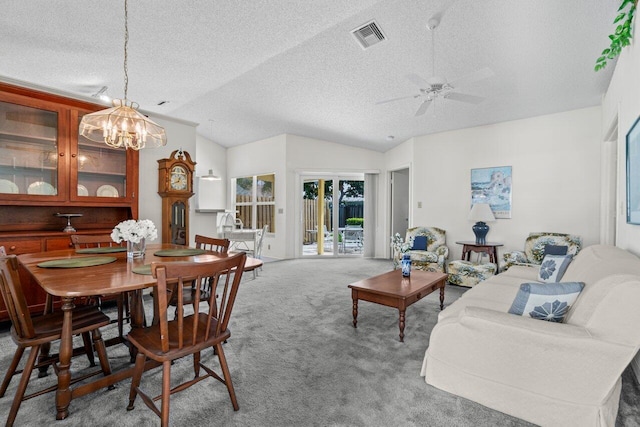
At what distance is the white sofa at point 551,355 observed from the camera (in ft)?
4.55

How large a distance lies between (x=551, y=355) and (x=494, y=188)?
4.01 m

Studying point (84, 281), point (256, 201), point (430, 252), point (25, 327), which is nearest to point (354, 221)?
point (256, 201)

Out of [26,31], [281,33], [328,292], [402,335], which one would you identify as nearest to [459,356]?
[402,335]

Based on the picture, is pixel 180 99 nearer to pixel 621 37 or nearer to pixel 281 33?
pixel 281 33

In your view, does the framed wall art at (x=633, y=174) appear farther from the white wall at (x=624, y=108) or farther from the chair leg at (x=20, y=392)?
the chair leg at (x=20, y=392)

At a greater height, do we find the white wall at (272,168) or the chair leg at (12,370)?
the white wall at (272,168)

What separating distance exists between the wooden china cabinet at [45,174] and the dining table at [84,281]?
83 centimetres

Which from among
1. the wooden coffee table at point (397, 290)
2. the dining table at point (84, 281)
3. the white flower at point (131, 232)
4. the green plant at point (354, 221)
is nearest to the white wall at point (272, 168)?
the green plant at point (354, 221)

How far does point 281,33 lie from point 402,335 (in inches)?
116

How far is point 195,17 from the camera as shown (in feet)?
8.17

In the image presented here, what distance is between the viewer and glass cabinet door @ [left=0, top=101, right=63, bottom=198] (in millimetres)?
2949

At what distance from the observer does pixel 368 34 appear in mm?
3145

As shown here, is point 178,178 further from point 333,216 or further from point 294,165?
point 333,216

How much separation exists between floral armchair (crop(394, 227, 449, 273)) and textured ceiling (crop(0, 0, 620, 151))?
196cm
